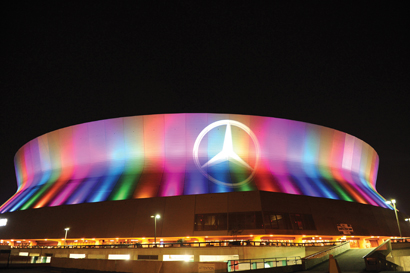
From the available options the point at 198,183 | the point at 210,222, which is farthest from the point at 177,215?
the point at 198,183

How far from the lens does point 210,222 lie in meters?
23.5

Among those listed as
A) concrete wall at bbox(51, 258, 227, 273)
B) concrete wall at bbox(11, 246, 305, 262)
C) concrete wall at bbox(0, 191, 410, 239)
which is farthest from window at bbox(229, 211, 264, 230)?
concrete wall at bbox(51, 258, 227, 273)

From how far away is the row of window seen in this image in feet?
74.6

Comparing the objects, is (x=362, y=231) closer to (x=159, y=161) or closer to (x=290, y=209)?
(x=290, y=209)

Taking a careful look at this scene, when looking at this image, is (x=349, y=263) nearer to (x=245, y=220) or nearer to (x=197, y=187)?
(x=245, y=220)

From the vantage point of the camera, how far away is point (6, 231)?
2978 cm

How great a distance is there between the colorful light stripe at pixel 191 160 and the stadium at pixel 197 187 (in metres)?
0.10

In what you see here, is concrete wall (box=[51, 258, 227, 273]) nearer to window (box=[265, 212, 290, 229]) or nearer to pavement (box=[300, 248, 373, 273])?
pavement (box=[300, 248, 373, 273])

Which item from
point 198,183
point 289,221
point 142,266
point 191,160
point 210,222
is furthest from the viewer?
point 191,160

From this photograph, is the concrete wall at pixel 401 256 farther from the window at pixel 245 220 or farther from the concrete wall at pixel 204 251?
the window at pixel 245 220

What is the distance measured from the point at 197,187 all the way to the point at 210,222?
3.96 meters

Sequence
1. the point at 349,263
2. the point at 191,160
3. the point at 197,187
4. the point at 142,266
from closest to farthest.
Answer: the point at 142,266 → the point at 349,263 → the point at 197,187 → the point at 191,160

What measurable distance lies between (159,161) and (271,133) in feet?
36.2

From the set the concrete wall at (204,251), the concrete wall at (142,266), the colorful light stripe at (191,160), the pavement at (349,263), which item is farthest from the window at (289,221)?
the concrete wall at (142,266)
